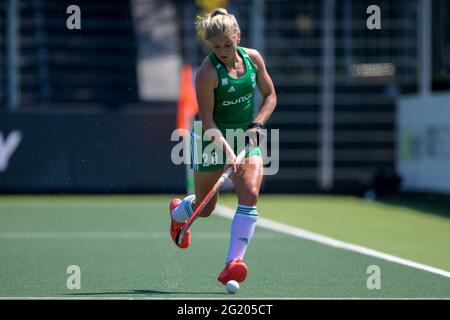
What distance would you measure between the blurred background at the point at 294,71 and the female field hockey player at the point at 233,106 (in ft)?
38.8

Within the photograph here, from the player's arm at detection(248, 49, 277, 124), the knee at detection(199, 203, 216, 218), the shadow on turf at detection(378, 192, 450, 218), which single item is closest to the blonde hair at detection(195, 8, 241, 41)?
the player's arm at detection(248, 49, 277, 124)

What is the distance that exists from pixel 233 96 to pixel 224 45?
0.43 meters

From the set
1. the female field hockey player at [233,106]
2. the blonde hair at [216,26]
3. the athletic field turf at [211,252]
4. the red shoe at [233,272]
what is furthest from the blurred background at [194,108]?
the blonde hair at [216,26]

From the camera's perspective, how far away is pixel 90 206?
59.1ft

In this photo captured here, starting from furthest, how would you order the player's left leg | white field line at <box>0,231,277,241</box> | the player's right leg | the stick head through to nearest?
white field line at <box>0,231,277,241</box>
the stick head
the player's right leg
the player's left leg

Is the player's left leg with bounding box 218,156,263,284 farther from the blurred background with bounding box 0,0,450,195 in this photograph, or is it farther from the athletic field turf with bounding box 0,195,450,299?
the blurred background with bounding box 0,0,450,195

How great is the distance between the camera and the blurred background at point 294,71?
2120cm

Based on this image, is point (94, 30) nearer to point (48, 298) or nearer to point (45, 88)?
point (45, 88)

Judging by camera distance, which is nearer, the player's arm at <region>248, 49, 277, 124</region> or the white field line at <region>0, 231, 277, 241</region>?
the player's arm at <region>248, 49, 277, 124</region>

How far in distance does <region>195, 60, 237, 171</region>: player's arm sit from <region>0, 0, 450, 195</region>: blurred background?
39.5 feet

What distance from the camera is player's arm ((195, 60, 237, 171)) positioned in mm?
8352
